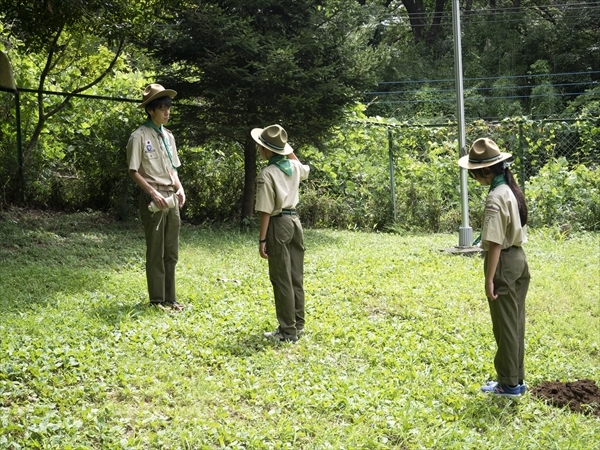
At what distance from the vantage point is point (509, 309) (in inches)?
212

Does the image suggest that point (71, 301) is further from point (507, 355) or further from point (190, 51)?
point (190, 51)

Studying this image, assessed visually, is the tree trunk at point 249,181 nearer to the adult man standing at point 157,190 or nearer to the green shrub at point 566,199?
the green shrub at point 566,199

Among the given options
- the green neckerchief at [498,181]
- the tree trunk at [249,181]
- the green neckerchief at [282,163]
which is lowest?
the tree trunk at [249,181]

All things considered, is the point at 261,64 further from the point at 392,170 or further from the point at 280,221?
the point at 280,221

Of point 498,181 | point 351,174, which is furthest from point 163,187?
point 351,174

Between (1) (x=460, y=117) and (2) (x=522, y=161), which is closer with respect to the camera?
(1) (x=460, y=117)

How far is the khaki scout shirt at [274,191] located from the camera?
651cm

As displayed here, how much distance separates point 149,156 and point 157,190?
0.35m

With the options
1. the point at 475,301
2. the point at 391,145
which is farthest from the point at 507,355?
the point at 391,145

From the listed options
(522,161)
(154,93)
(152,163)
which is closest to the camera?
(154,93)

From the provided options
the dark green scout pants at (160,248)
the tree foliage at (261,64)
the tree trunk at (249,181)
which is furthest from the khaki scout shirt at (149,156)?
the tree trunk at (249,181)

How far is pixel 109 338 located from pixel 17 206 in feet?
23.7

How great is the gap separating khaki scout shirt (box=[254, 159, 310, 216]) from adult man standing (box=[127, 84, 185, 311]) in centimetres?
123

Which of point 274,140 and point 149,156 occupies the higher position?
point 274,140
